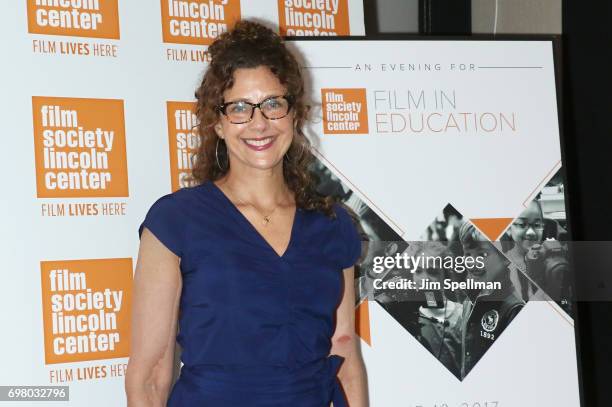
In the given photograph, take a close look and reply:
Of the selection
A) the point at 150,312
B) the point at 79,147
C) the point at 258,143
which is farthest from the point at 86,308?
the point at 258,143

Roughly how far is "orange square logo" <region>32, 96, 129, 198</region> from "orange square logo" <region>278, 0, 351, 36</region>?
0.69 meters

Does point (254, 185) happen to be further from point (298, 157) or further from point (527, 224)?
point (527, 224)

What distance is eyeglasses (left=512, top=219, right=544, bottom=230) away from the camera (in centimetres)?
249

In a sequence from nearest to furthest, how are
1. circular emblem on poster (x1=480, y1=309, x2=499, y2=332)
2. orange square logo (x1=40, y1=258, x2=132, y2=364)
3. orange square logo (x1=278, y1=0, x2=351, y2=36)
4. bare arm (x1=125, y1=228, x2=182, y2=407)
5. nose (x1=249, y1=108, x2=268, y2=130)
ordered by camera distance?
1. bare arm (x1=125, y1=228, x2=182, y2=407)
2. nose (x1=249, y1=108, x2=268, y2=130)
3. orange square logo (x1=40, y1=258, x2=132, y2=364)
4. circular emblem on poster (x1=480, y1=309, x2=499, y2=332)
5. orange square logo (x1=278, y1=0, x2=351, y2=36)

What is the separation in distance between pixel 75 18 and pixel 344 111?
89 cm

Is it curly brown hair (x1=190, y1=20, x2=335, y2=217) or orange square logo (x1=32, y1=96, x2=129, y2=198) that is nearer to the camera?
curly brown hair (x1=190, y1=20, x2=335, y2=217)

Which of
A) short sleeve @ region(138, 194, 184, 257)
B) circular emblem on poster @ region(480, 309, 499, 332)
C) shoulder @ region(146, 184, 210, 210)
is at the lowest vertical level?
circular emblem on poster @ region(480, 309, 499, 332)

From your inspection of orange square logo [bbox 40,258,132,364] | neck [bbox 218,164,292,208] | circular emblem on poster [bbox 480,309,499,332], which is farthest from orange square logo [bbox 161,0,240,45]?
circular emblem on poster [bbox 480,309,499,332]

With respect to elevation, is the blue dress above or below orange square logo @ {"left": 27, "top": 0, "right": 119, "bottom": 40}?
below

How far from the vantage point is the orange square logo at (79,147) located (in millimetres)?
2314

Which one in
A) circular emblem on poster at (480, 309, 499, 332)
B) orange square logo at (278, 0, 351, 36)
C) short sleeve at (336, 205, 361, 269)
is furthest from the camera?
orange square logo at (278, 0, 351, 36)

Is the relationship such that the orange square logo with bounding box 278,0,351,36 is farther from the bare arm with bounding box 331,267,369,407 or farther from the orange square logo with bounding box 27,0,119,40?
the bare arm with bounding box 331,267,369,407

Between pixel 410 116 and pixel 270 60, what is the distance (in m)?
0.91

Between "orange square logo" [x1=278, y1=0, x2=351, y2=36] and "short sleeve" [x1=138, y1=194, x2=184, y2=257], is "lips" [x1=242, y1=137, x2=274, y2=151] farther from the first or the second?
"orange square logo" [x1=278, y1=0, x2=351, y2=36]
